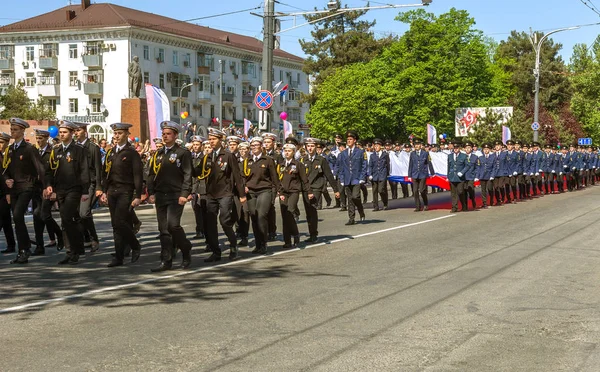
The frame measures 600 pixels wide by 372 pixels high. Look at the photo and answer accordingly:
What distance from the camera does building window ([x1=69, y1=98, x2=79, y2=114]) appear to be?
3206 inches

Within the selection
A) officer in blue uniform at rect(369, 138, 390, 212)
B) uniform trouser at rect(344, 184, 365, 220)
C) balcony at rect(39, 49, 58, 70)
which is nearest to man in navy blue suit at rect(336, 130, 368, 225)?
uniform trouser at rect(344, 184, 365, 220)

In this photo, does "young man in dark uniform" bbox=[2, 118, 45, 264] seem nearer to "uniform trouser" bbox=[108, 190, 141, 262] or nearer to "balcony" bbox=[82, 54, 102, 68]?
"uniform trouser" bbox=[108, 190, 141, 262]

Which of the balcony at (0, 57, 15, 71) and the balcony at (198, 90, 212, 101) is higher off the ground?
the balcony at (0, 57, 15, 71)

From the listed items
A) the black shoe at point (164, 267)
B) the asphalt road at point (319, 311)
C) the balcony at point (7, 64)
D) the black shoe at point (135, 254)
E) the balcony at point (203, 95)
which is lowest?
the asphalt road at point (319, 311)

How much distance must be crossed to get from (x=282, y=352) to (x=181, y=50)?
79.5 m

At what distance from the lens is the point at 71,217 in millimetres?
12383

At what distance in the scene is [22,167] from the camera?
42.6 ft

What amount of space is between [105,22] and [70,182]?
223ft

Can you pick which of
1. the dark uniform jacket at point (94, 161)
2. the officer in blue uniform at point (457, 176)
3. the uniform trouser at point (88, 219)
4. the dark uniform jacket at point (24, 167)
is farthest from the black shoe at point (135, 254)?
the officer in blue uniform at point (457, 176)

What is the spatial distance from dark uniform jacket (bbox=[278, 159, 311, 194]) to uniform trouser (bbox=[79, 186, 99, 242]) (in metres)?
3.12

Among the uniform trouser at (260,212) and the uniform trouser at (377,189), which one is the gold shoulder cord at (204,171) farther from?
the uniform trouser at (377,189)

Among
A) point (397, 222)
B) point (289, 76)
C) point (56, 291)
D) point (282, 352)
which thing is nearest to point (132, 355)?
point (282, 352)

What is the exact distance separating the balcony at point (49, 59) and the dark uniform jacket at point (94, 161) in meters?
71.8

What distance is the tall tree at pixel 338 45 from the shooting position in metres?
79.7
